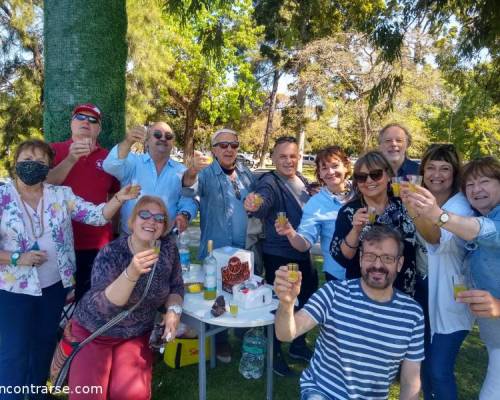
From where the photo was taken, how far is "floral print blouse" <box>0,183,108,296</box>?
2578mm

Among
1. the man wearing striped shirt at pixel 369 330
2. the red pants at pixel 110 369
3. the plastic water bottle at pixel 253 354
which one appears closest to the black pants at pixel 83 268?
the red pants at pixel 110 369

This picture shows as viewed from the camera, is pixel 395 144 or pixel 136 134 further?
pixel 395 144

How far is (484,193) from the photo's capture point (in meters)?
2.37

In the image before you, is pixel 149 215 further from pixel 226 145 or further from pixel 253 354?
pixel 253 354

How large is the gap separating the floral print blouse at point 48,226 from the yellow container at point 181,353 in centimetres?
130

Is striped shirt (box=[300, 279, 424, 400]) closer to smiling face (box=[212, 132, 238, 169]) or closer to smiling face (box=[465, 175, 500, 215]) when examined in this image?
smiling face (box=[465, 175, 500, 215])

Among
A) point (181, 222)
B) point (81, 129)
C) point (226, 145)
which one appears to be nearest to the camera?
point (81, 129)

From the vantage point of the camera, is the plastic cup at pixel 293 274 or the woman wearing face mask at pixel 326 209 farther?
the woman wearing face mask at pixel 326 209

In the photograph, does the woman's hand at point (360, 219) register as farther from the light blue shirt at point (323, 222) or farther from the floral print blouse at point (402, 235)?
the light blue shirt at point (323, 222)

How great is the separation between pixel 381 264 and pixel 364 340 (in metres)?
0.44

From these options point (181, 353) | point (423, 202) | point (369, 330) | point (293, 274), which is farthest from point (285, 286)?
point (181, 353)

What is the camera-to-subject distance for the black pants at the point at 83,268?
3.23m

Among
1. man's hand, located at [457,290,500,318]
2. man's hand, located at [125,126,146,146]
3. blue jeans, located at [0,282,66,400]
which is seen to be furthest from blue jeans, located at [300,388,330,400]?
man's hand, located at [125,126,146,146]

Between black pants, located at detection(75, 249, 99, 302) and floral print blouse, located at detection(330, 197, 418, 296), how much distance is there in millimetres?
2023
